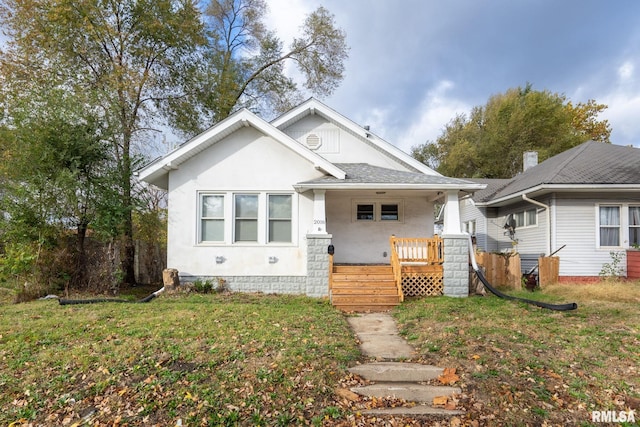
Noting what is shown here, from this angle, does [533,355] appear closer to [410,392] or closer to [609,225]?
[410,392]

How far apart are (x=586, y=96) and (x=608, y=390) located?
112 ft

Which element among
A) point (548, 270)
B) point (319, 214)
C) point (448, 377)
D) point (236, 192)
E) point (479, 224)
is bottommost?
point (448, 377)

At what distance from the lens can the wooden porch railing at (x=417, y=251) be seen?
8.88 metres

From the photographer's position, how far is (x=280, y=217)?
9.84 metres

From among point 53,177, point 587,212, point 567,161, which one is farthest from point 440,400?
point 567,161

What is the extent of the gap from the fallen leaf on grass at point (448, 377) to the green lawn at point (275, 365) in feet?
0.31

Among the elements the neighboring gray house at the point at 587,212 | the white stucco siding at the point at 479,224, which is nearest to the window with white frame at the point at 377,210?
the neighboring gray house at the point at 587,212

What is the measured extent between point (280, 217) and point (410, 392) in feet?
22.0

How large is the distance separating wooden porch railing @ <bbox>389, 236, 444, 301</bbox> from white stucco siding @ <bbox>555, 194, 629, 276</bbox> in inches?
215

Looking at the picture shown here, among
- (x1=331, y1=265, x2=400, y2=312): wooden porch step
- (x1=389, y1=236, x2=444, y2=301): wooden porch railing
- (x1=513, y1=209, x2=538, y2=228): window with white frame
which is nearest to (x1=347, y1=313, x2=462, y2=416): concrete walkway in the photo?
(x1=331, y1=265, x2=400, y2=312): wooden porch step

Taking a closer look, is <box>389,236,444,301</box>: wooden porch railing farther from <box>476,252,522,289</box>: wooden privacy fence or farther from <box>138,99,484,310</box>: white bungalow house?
<box>476,252,522,289</box>: wooden privacy fence

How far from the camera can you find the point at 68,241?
905 cm

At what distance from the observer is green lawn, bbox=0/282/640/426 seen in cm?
341

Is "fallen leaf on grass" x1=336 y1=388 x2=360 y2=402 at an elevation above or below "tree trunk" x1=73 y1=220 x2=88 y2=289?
below
